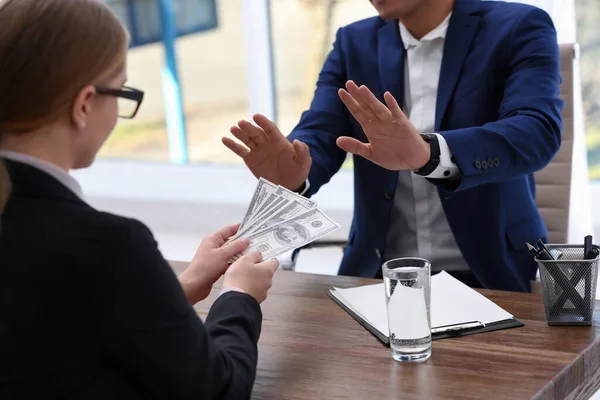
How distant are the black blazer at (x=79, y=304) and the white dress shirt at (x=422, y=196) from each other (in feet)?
4.05

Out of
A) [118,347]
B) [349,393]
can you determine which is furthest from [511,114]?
[118,347]

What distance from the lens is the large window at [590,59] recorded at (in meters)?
3.41

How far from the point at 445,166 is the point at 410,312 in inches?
23.8

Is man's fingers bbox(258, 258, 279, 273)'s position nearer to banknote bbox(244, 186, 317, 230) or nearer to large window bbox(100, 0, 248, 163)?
banknote bbox(244, 186, 317, 230)

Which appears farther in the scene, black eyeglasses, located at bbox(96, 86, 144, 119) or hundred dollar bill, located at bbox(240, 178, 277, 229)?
hundred dollar bill, located at bbox(240, 178, 277, 229)

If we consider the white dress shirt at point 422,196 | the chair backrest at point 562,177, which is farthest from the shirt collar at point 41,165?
the chair backrest at point 562,177

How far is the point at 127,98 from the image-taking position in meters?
1.19

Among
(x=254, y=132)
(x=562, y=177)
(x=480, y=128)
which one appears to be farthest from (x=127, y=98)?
(x=562, y=177)

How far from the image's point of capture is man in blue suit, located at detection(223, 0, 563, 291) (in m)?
1.96

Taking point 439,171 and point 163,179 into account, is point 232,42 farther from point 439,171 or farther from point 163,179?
point 439,171

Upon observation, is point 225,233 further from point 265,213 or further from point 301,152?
point 301,152

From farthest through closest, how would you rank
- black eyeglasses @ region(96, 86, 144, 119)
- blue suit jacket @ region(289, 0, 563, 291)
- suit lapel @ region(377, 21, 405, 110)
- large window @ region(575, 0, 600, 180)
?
1. large window @ region(575, 0, 600, 180)
2. suit lapel @ region(377, 21, 405, 110)
3. blue suit jacket @ region(289, 0, 563, 291)
4. black eyeglasses @ region(96, 86, 144, 119)

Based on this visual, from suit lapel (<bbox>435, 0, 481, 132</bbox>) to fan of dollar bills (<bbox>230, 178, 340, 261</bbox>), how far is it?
0.62 meters

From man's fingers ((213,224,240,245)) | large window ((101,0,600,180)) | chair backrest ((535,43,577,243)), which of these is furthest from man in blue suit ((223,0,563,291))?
large window ((101,0,600,180))
